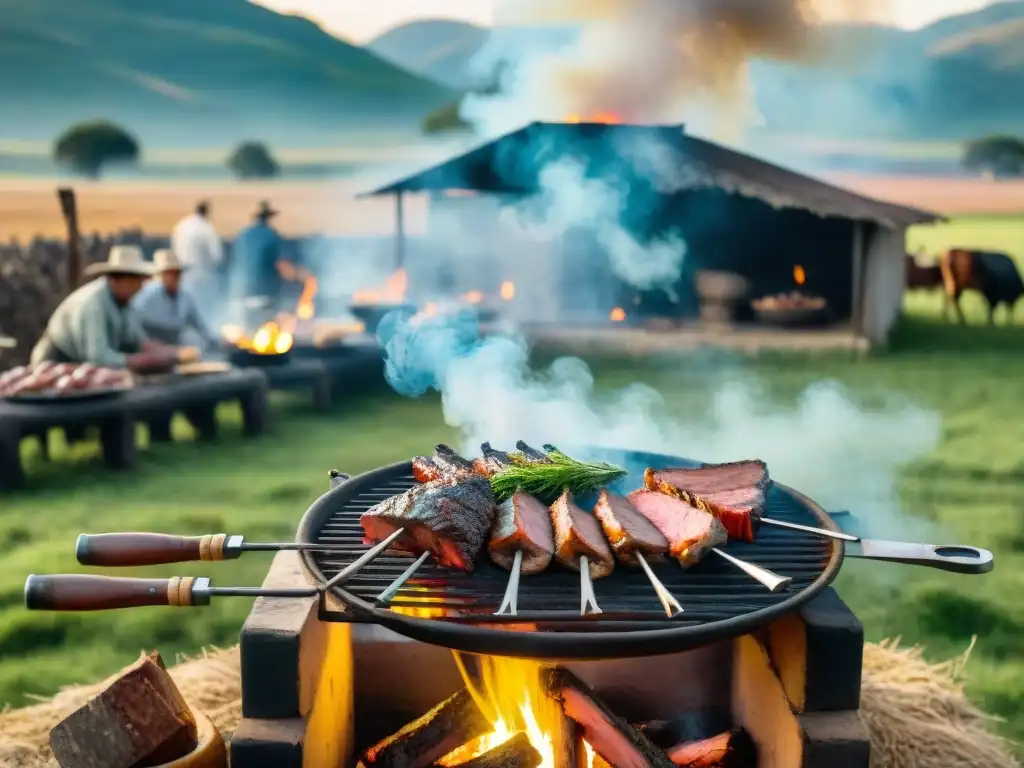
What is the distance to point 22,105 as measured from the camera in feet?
140

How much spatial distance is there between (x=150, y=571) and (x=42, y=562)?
2.66ft

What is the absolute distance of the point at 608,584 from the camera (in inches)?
119

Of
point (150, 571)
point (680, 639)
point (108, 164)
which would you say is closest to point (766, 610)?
point (680, 639)

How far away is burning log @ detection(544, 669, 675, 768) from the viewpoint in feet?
9.92

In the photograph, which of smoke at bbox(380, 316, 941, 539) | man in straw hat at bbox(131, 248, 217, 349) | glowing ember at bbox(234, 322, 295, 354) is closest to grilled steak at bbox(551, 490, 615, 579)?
smoke at bbox(380, 316, 941, 539)

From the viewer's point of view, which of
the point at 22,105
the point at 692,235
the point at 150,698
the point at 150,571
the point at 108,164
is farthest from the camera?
the point at 22,105

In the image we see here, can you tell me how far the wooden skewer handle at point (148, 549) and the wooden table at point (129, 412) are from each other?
5635 mm

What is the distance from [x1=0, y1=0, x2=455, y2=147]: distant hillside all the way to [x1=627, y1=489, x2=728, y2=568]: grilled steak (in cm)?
3930

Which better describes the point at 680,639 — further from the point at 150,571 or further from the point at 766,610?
the point at 150,571

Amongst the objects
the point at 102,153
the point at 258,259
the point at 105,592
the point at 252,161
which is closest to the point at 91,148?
the point at 102,153

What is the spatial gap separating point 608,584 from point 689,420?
25.8 ft

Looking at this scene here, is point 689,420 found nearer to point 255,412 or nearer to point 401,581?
point 255,412

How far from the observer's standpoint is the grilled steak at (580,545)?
300 cm

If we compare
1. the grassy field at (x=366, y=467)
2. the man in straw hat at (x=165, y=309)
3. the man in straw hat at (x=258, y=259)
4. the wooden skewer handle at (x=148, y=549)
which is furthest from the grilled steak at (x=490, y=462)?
the man in straw hat at (x=258, y=259)
